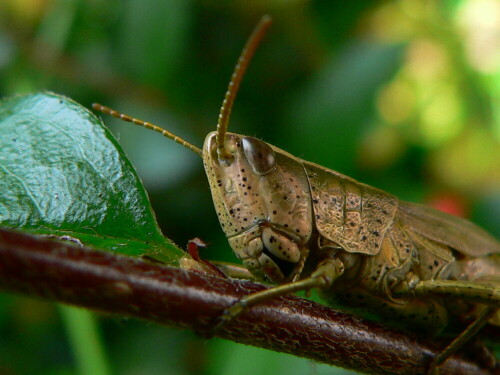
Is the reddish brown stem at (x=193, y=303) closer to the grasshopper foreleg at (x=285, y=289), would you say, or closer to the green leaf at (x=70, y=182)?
the grasshopper foreleg at (x=285, y=289)

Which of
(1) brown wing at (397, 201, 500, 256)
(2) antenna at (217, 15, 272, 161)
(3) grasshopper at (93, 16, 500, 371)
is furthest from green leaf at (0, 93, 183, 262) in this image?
(1) brown wing at (397, 201, 500, 256)

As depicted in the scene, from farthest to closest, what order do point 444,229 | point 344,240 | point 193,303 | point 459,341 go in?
1. point 444,229
2. point 344,240
3. point 459,341
4. point 193,303

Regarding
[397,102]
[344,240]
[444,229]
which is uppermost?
[397,102]

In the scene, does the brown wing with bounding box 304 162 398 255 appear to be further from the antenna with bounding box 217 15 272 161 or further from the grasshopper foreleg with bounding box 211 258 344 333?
the antenna with bounding box 217 15 272 161

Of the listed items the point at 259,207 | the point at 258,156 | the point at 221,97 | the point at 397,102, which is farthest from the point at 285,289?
the point at 397,102

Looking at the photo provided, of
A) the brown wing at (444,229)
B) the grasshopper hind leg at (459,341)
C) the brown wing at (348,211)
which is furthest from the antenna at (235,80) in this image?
the grasshopper hind leg at (459,341)

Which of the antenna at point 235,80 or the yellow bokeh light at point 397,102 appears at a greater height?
the yellow bokeh light at point 397,102

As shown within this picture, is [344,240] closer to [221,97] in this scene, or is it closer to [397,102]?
[221,97]
